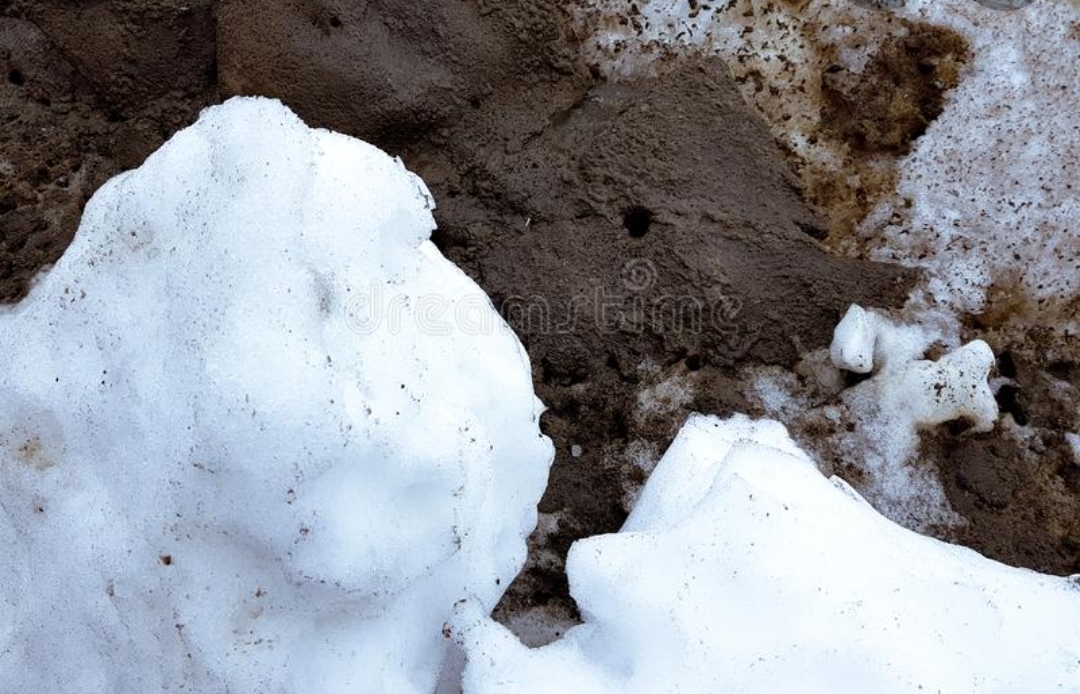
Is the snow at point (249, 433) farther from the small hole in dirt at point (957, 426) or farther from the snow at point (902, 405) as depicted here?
the small hole in dirt at point (957, 426)

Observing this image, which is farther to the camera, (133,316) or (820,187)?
(820,187)

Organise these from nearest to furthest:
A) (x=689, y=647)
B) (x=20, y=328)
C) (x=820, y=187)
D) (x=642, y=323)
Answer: (x=689, y=647) → (x=20, y=328) → (x=642, y=323) → (x=820, y=187)

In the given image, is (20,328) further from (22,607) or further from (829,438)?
(829,438)

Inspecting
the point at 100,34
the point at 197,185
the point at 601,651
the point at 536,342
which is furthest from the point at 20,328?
the point at 601,651

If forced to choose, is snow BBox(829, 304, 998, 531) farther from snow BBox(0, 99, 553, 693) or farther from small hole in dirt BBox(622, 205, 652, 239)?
snow BBox(0, 99, 553, 693)

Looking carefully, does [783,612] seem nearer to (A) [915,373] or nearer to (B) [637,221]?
(A) [915,373]

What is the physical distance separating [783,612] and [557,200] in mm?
713

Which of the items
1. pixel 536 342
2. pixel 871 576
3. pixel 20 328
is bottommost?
pixel 20 328

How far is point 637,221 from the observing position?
60.1 inches

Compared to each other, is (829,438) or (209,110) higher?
(209,110)

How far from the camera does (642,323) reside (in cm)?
149

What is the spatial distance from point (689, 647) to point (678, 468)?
1.00ft

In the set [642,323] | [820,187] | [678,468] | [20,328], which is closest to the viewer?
[20,328]

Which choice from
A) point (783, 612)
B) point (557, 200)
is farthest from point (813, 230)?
point (783, 612)
